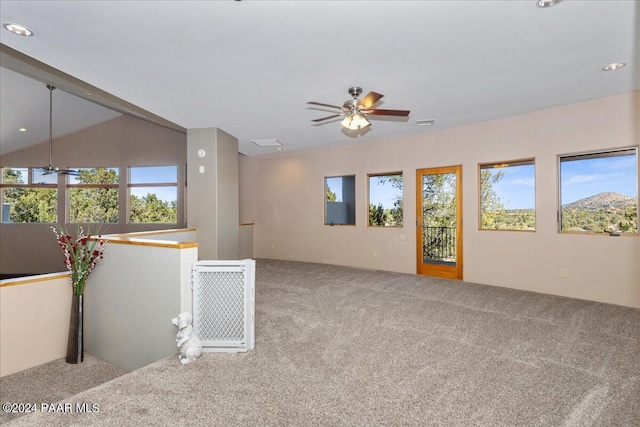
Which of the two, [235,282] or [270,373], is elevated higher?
[235,282]

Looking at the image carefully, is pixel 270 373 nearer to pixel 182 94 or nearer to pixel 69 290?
pixel 69 290

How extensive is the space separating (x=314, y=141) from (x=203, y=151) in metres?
2.36

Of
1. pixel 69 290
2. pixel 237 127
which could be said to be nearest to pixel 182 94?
pixel 237 127

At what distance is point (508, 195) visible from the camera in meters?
5.38

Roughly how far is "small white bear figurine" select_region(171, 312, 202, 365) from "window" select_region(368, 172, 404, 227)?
4.79 meters

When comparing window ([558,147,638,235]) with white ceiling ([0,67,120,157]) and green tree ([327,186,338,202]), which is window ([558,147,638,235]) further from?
white ceiling ([0,67,120,157])

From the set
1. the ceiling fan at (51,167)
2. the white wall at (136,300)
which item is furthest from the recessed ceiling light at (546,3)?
the ceiling fan at (51,167)

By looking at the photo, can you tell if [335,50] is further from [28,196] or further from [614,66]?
[28,196]

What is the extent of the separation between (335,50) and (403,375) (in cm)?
286

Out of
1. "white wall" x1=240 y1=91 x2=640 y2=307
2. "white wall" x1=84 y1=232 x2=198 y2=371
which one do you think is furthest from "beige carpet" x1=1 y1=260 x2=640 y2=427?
"white wall" x1=240 y1=91 x2=640 y2=307

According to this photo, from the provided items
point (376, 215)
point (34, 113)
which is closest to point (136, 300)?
point (376, 215)

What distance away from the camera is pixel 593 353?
9.45 feet

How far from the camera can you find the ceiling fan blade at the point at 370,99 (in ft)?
11.4

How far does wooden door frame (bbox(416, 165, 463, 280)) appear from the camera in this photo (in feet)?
19.2
